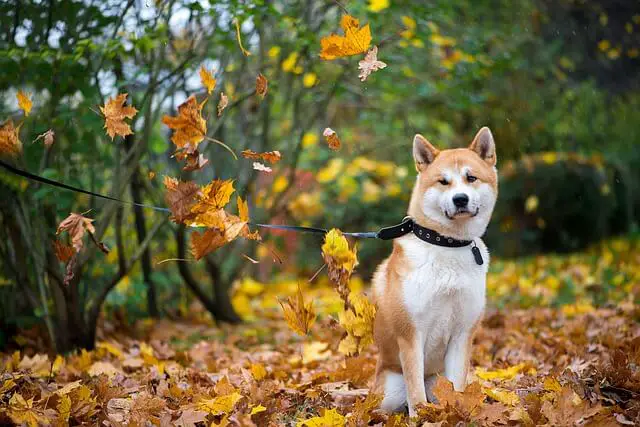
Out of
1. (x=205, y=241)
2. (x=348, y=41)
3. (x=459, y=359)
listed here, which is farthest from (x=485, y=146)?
(x=205, y=241)

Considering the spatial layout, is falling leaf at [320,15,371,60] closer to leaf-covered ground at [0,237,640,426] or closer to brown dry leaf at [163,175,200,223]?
brown dry leaf at [163,175,200,223]

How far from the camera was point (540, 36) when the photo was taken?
9547mm

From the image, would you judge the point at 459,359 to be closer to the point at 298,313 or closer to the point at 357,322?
the point at 357,322

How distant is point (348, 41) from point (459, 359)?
1506 mm

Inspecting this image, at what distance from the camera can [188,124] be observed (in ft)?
9.32

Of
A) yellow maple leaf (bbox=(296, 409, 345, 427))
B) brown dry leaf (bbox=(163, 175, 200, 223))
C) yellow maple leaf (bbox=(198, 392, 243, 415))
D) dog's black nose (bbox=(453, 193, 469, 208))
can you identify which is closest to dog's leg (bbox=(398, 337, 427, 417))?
yellow maple leaf (bbox=(296, 409, 345, 427))

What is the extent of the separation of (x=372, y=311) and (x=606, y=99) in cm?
882

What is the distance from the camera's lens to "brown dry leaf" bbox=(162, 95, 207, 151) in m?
→ 2.81

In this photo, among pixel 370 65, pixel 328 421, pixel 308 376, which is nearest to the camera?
pixel 328 421

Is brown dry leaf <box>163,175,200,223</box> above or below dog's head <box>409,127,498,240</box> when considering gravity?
above

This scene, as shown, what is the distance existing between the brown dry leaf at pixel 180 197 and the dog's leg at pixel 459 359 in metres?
1.32

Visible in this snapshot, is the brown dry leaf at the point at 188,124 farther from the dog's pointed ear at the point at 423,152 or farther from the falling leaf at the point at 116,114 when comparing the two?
the dog's pointed ear at the point at 423,152

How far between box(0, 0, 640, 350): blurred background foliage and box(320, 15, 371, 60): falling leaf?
66 cm

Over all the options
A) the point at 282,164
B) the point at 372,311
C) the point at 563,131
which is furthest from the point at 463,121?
the point at 372,311
